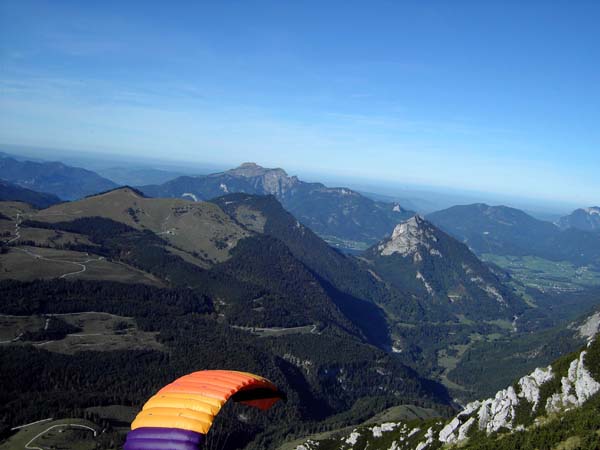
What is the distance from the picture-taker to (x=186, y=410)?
103 ft

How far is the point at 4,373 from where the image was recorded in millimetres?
150750

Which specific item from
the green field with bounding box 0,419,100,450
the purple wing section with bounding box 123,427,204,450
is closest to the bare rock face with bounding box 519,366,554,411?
the purple wing section with bounding box 123,427,204,450

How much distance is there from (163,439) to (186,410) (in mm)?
2724

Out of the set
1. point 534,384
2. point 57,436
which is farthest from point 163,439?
point 57,436

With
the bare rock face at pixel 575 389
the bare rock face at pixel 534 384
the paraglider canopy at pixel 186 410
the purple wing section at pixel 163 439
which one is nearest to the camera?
the purple wing section at pixel 163 439

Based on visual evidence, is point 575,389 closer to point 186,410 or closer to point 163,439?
point 186,410

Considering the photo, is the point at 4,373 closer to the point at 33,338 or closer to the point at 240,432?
the point at 33,338

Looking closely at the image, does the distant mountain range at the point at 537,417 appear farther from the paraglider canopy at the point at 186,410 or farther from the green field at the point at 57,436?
the green field at the point at 57,436

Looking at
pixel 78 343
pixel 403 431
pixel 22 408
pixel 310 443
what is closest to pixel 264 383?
pixel 403 431

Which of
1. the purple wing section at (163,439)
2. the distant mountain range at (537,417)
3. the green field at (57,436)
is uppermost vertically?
the purple wing section at (163,439)

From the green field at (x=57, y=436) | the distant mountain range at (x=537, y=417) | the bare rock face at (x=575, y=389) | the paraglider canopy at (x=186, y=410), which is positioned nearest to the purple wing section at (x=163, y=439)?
the paraglider canopy at (x=186, y=410)

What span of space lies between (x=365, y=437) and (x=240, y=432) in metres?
57.8

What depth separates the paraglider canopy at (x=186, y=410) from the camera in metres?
28.8

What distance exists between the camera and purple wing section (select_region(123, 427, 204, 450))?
28.5m
